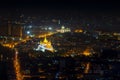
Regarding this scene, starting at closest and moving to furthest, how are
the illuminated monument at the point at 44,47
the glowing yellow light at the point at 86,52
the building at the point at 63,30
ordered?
the glowing yellow light at the point at 86,52, the illuminated monument at the point at 44,47, the building at the point at 63,30

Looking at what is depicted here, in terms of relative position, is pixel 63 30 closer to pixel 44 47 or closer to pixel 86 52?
pixel 44 47

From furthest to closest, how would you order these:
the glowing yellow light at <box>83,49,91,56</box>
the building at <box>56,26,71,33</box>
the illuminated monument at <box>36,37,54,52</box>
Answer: the building at <box>56,26,71,33</box> → the illuminated monument at <box>36,37,54,52</box> → the glowing yellow light at <box>83,49,91,56</box>

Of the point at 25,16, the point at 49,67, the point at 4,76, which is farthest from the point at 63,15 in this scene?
the point at 4,76

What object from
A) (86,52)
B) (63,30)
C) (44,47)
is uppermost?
(63,30)

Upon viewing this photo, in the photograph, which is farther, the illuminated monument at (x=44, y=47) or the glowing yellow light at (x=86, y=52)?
the illuminated monument at (x=44, y=47)

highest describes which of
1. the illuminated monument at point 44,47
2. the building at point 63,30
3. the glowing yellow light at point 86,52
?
the building at point 63,30

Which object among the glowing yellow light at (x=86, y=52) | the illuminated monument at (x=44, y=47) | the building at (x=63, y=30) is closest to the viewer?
the glowing yellow light at (x=86, y=52)

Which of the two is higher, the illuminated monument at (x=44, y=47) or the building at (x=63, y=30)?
the building at (x=63, y=30)

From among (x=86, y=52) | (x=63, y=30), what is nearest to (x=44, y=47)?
(x=86, y=52)

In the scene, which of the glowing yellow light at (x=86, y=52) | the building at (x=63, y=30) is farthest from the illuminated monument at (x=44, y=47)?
the building at (x=63, y=30)

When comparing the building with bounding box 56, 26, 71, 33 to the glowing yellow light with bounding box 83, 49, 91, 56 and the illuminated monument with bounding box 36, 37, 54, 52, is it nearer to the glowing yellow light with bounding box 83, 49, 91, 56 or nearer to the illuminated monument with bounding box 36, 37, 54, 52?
the illuminated monument with bounding box 36, 37, 54, 52

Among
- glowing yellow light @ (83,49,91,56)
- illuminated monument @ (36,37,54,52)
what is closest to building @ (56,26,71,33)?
illuminated monument @ (36,37,54,52)

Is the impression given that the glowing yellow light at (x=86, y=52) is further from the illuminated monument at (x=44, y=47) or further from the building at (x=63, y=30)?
the building at (x=63, y=30)
